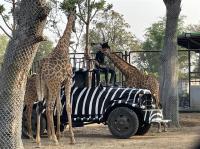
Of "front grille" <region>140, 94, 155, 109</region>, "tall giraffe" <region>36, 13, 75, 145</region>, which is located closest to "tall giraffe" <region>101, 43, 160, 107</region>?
"front grille" <region>140, 94, 155, 109</region>

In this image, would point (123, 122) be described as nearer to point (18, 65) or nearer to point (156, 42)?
point (18, 65)

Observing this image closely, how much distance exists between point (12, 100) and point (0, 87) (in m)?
0.25

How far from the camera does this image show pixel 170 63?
48.1ft

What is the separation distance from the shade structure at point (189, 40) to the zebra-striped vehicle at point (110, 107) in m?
6.98

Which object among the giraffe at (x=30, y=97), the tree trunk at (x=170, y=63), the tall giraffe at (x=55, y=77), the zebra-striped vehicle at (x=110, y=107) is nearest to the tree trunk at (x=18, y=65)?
the tall giraffe at (x=55, y=77)

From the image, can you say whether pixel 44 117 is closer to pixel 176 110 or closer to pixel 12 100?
pixel 176 110

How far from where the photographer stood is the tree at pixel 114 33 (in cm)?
3484

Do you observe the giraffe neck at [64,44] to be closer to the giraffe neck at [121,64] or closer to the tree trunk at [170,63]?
the giraffe neck at [121,64]

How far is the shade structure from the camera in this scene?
18.6 meters

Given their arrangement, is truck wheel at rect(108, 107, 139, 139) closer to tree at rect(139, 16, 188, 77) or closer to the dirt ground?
the dirt ground

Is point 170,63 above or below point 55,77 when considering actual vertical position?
above

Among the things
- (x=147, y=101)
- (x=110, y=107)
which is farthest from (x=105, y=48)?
(x=110, y=107)

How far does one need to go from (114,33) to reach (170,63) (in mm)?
22007

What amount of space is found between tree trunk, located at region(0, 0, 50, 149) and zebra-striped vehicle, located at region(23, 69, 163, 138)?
4.57m
